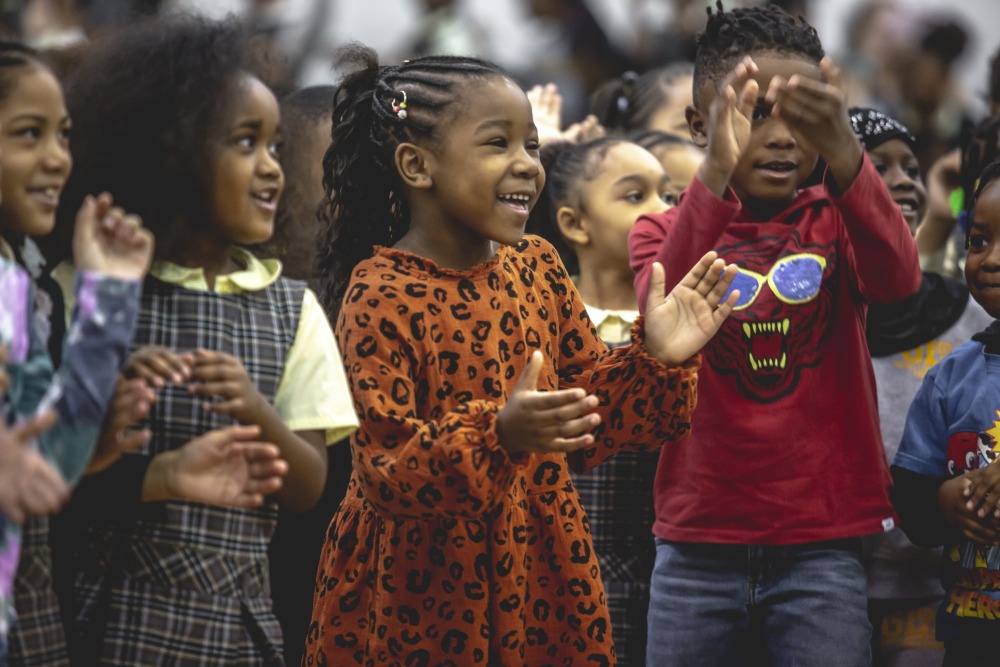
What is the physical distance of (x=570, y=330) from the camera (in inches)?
A: 115

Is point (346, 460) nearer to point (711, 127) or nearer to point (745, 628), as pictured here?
point (745, 628)

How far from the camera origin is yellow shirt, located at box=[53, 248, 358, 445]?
8.39ft

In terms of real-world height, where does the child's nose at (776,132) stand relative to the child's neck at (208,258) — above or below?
above

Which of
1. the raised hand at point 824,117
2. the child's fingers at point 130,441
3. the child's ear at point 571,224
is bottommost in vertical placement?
the child's fingers at point 130,441

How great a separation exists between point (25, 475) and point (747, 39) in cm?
195

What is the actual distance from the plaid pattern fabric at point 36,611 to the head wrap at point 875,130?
2.46 metres

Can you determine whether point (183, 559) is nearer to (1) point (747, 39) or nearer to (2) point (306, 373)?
(2) point (306, 373)

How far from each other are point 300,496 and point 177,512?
0.23 meters

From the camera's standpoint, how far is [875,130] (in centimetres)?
379

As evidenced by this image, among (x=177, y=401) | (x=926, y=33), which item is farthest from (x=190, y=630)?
(x=926, y=33)

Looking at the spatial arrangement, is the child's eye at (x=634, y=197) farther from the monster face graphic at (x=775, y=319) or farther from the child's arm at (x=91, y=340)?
the child's arm at (x=91, y=340)

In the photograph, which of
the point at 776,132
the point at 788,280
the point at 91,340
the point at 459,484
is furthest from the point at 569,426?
the point at 776,132

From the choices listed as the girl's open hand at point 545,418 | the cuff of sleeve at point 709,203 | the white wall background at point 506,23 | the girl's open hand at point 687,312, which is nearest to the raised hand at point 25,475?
the girl's open hand at point 545,418

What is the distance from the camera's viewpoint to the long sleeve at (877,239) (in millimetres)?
2809
